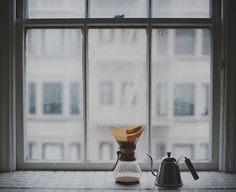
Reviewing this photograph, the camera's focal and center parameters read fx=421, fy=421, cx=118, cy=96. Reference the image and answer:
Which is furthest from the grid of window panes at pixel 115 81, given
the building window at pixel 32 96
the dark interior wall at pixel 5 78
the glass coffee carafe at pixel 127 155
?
the glass coffee carafe at pixel 127 155

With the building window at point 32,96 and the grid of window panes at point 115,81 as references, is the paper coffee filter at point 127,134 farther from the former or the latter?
the building window at point 32,96

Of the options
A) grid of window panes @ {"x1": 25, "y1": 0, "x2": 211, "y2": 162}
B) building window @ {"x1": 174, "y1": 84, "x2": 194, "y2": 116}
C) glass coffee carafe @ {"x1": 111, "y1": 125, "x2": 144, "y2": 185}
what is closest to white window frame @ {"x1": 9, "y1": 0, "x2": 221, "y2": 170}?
grid of window panes @ {"x1": 25, "y1": 0, "x2": 211, "y2": 162}

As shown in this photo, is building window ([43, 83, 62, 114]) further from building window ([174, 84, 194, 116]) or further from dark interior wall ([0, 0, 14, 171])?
building window ([174, 84, 194, 116])

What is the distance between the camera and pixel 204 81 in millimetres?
2703

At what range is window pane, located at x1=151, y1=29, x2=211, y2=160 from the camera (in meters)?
2.68

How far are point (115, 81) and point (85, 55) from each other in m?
0.25

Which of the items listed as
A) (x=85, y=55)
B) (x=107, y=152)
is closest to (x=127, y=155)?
(x=107, y=152)

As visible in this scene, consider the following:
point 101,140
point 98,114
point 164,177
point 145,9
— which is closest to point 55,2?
point 145,9

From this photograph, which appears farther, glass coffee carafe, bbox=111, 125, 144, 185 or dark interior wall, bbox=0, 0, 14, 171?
dark interior wall, bbox=0, 0, 14, 171

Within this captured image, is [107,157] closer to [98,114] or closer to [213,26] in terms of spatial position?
[98,114]

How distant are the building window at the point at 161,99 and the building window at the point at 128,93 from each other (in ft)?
0.50

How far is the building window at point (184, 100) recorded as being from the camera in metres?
2.71

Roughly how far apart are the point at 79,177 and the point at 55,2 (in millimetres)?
1108

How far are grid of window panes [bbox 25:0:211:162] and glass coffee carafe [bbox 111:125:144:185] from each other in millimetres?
307
